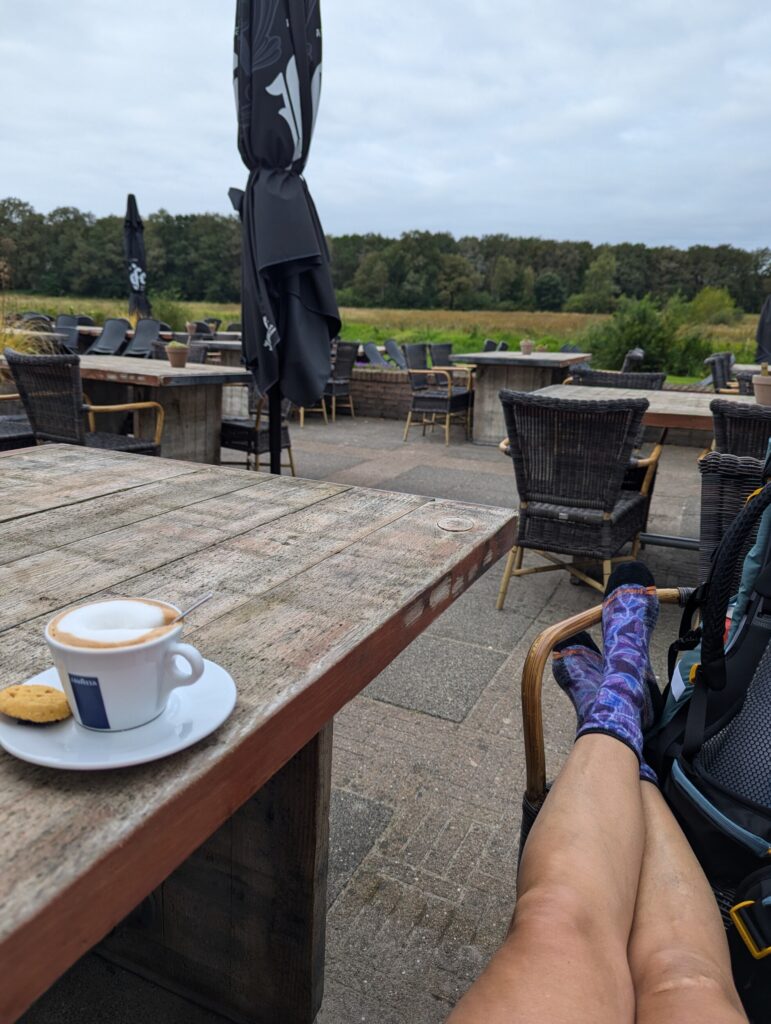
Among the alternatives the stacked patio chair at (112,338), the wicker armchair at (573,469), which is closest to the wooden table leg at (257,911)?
the wicker armchair at (573,469)

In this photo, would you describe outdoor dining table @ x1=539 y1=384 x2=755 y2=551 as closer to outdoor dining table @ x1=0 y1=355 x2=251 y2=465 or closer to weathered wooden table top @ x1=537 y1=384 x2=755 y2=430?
weathered wooden table top @ x1=537 y1=384 x2=755 y2=430

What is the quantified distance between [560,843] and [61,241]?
35.4 metres

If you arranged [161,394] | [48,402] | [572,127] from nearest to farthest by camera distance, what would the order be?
[48,402]
[161,394]
[572,127]

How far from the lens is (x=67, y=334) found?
9117mm

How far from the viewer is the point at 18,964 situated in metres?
0.42

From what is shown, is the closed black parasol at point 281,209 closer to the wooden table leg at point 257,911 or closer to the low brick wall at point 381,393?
the wooden table leg at point 257,911

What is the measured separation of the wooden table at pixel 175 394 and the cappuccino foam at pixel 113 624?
3502 millimetres

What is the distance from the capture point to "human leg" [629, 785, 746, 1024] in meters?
0.72

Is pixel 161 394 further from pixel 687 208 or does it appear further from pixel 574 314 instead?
pixel 687 208

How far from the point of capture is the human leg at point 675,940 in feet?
2.36

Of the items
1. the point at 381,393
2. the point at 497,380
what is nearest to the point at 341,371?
the point at 381,393

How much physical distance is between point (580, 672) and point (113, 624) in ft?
3.06

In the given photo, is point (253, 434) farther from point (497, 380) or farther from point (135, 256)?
point (135, 256)

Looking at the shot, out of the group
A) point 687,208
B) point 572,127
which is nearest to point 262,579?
point 572,127
